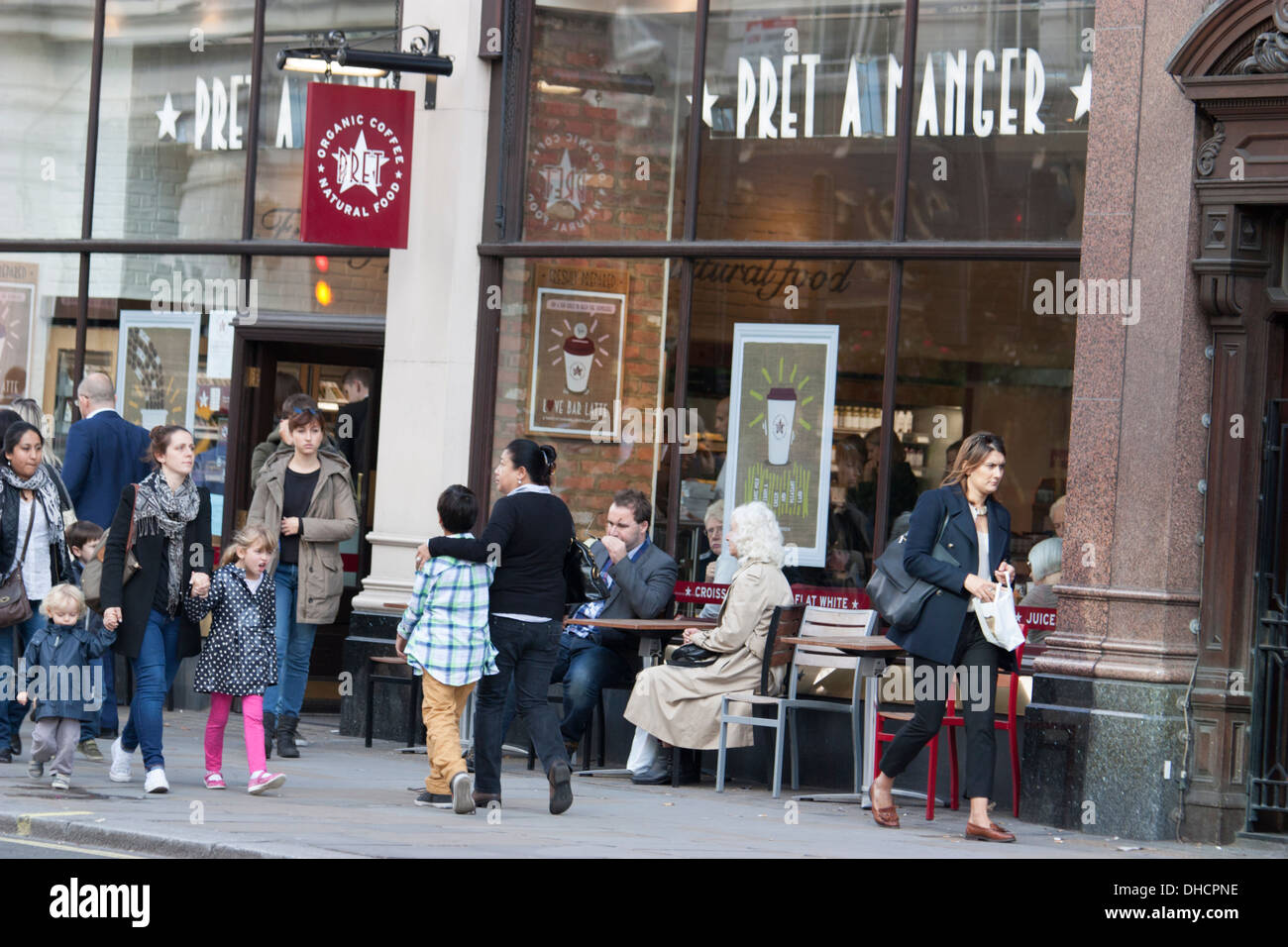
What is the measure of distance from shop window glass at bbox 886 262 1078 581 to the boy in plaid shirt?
3138 millimetres

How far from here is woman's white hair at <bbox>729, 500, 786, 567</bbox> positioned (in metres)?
10.8

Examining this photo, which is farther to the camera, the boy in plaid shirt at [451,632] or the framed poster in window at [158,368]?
the framed poster in window at [158,368]

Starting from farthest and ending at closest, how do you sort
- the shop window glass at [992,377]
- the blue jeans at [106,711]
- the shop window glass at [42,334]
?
the shop window glass at [42,334]
the blue jeans at [106,711]
the shop window glass at [992,377]

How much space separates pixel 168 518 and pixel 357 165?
373 cm

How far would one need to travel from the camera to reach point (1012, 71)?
11.0 m

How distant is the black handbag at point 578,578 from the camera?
30.4ft

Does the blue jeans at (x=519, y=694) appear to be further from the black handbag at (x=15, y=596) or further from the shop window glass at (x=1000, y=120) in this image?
the shop window glass at (x=1000, y=120)

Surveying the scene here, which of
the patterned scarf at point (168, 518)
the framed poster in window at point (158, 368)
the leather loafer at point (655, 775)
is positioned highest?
the framed poster in window at point (158, 368)

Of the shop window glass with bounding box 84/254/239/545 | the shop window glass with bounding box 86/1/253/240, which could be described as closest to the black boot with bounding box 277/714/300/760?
→ the shop window glass with bounding box 84/254/239/545

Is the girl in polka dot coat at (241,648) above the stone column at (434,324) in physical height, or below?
below

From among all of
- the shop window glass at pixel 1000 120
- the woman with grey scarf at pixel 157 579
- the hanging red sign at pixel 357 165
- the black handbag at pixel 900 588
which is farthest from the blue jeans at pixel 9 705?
the shop window glass at pixel 1000 120

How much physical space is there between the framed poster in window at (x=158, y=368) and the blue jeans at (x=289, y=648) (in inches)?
110

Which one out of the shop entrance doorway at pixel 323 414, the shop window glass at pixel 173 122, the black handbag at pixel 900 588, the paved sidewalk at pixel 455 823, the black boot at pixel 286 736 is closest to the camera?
the paved sidewalk at pixel 455 823
